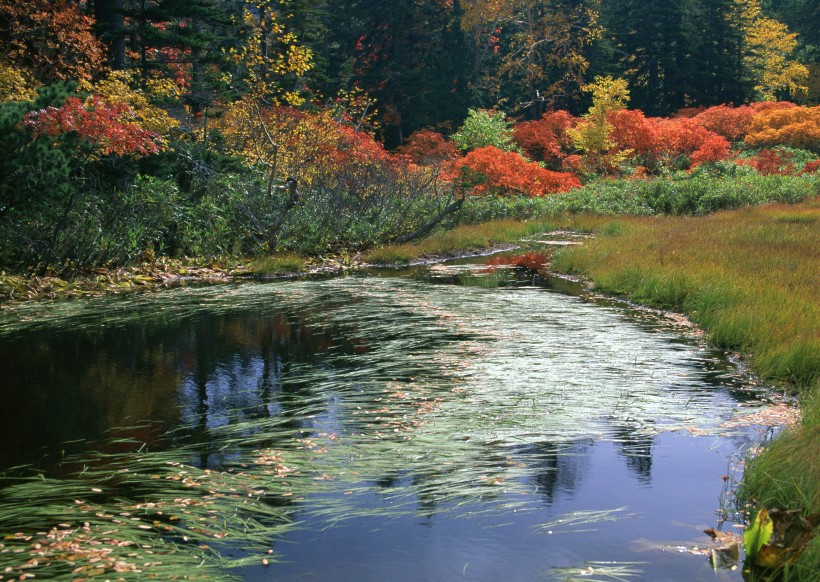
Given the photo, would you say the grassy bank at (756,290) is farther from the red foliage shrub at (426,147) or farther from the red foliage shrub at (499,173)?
the red foliage shrub at (426,147)

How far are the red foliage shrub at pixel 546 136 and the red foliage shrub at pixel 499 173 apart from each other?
9.53m

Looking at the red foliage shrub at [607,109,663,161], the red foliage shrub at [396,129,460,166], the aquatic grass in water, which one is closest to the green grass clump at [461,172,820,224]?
the red foliage shrub at [607,109,663,161]

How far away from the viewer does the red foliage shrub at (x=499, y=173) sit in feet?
95.7

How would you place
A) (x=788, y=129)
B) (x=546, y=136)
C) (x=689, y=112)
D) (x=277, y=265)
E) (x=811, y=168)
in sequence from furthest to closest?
(x=689, y=112) < (x=546, y=136) < (x=788, y=129) < (x=811, y=168) < (x=277, y=265)

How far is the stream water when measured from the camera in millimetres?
4359

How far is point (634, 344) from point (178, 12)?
50.7 ft

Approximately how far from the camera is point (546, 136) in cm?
3978

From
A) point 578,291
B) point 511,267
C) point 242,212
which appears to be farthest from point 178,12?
point 578,291

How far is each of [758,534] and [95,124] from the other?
43.5ft

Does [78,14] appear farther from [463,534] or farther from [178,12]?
[463,534]

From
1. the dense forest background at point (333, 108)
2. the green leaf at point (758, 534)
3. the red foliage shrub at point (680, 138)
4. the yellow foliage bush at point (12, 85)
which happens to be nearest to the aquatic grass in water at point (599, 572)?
the green leaf at point (758, 534)

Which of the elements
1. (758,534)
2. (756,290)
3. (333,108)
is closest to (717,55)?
(333,108)

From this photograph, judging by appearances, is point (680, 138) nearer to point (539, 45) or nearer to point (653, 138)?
point (653, 138)

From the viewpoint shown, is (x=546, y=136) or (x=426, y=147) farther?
(x=546, y=136)
